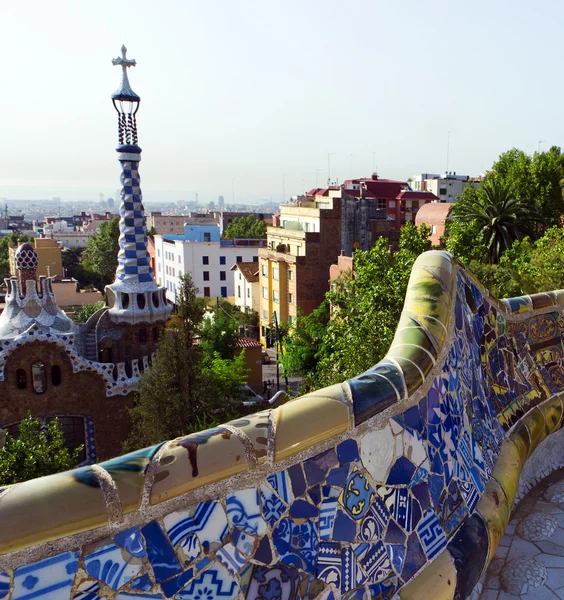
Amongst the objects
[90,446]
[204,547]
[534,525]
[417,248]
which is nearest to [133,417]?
[90,446]

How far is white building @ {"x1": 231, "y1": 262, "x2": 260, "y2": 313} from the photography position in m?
39.5

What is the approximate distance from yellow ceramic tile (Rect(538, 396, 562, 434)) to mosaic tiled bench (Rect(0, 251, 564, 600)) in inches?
34.1

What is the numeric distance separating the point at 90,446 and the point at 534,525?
13203 millimetres

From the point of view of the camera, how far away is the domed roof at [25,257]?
48.5ft

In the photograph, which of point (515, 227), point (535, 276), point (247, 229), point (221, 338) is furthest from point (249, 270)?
point (535, 276)

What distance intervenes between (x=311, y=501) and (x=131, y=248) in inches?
569

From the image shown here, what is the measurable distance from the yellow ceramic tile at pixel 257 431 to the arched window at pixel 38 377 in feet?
43.3

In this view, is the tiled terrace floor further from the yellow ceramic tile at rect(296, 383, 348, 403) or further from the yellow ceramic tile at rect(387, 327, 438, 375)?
the yellow ceramic tile at rect(296, 383, 348, 403)

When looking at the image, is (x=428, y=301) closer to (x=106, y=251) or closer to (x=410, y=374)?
(x=410, y=374)

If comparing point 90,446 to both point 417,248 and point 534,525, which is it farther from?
point 534,525

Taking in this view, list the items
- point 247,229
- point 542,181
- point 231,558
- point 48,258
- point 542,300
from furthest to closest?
point 247,229
point 48,258
point 542,181
point 542,300
point 231,558

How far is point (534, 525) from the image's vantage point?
14.6 feet

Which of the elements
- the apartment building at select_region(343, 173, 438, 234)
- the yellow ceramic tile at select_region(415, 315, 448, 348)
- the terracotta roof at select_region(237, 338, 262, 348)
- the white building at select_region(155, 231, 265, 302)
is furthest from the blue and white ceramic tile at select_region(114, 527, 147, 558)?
the apartment building at select_region(343, 173, 438, 234)

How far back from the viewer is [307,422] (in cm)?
289
